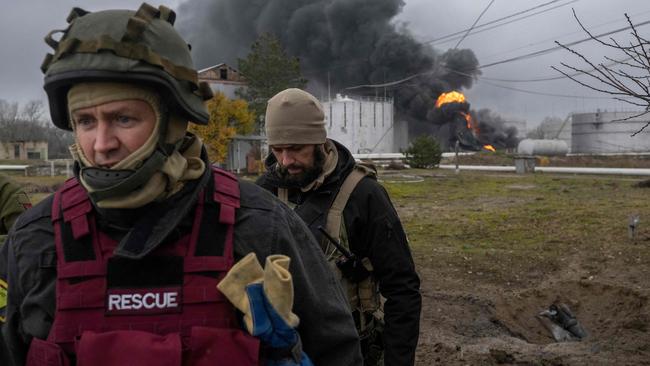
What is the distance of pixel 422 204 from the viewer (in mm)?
14969

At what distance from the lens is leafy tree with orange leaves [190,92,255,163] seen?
2992 centimetres

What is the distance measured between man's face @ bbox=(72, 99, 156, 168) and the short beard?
125cm

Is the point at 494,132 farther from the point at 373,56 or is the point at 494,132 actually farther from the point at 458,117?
the point at 373,56

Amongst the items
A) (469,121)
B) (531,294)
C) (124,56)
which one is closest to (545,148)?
(469,121)

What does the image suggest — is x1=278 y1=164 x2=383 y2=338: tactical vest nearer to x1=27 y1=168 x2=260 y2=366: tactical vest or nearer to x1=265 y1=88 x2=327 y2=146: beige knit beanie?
x1=265 y1=88 x2=327 y2=146: beige knit beanie

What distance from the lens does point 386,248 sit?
2590 mm

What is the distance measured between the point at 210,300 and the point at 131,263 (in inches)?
7.9

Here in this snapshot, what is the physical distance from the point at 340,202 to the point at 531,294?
16.1ft

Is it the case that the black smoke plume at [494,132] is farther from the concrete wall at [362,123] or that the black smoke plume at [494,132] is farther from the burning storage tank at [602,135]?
the concrete wall at [362,123]

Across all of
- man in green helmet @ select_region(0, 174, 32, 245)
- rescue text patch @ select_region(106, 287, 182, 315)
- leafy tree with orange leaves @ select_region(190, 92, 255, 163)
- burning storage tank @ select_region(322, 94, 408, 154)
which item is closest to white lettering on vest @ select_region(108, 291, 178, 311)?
rescue text patch @ select_region(106, 287, 182, 315)

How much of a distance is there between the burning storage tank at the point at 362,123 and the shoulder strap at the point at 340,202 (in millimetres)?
49220

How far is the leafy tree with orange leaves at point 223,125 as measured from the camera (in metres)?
29.9

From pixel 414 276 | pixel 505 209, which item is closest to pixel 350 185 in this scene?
pixel 414 276

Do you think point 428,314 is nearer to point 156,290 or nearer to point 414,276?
point 414,276
